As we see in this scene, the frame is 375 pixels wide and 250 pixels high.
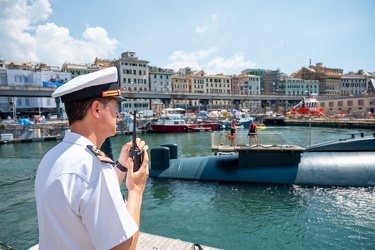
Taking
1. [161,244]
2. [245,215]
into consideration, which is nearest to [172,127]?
[245,215]

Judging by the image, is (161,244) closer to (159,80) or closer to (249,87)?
(159,80)

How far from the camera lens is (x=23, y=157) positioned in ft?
98.0

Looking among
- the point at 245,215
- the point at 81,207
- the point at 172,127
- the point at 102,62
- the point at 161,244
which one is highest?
the point at 102,62

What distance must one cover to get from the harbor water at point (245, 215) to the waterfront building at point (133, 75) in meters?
78.7

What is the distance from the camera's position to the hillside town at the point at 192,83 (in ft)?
248

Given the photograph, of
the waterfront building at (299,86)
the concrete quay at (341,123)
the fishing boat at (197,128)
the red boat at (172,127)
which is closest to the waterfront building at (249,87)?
the waterfront building at (299,86)

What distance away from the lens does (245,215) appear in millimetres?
11867

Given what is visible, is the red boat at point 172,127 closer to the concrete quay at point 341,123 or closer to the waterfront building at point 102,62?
the concrete quay at point 341,123

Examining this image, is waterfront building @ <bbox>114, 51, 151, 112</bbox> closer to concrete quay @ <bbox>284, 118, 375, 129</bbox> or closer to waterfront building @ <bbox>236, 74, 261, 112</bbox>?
concrete quay @ <bbox>284, 118, 375, 129</bbox>

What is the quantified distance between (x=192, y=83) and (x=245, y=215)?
104377mm

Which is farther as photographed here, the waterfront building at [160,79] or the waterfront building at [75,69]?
the waterfront building at [160,79]

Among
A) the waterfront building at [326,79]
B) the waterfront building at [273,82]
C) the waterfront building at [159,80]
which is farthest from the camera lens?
the waterfront building at [273,82]

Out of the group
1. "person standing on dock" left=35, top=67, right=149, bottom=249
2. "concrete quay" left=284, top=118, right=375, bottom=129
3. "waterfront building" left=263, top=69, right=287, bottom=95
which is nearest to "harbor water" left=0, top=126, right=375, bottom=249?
"person standing on dock" left=35, top=67, right=149, bottom=249

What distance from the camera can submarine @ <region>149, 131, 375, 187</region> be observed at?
14672 mm
